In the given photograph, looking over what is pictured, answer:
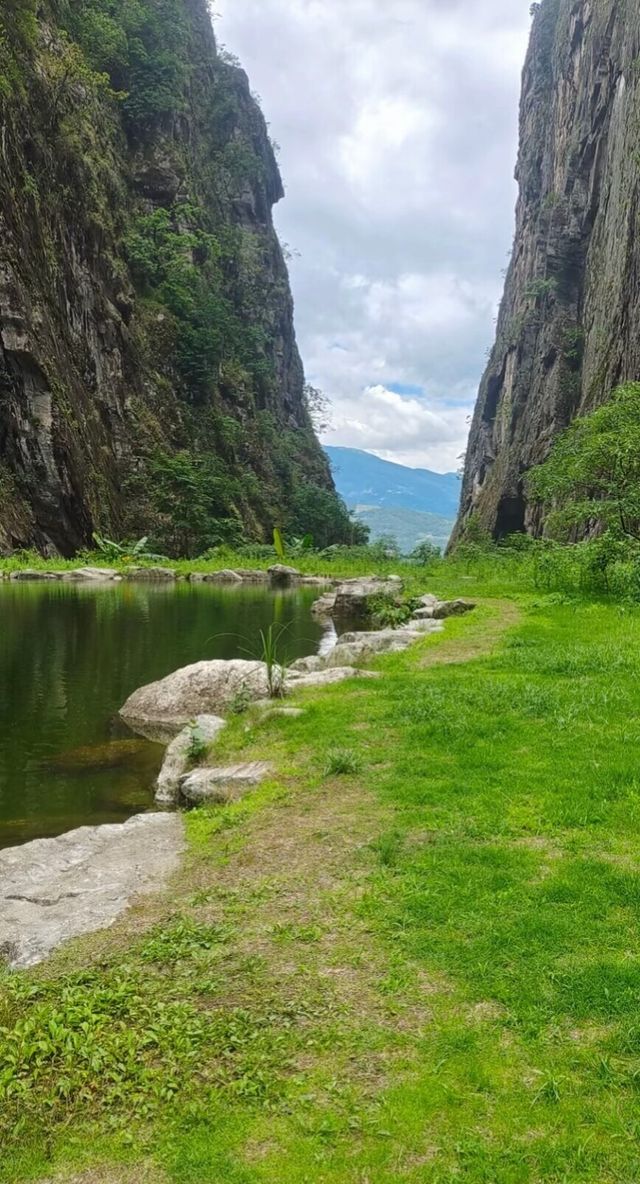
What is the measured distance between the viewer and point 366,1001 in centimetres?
325

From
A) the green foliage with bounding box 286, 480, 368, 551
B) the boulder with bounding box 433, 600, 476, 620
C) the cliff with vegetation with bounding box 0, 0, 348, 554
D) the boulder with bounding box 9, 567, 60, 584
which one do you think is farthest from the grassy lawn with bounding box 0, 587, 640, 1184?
the green foliage with bounding box 286, 480, 368, 551

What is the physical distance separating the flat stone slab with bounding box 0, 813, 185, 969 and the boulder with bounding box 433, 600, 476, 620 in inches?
460

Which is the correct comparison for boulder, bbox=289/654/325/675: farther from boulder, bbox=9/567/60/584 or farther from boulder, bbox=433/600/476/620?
boulder, bbox=9/567/60/584

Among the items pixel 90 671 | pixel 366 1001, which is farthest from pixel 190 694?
pixel 366 1001

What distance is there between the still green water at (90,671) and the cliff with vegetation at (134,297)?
10544 millimetres

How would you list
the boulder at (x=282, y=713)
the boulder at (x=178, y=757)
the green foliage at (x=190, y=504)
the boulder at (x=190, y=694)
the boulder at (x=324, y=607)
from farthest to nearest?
the green foliage at (x=190, y=504) < the boulder at (x=324, y=607) < the boulder at (x=190, y=694) < the boulder at (x=282, y=713) < the boulder at (x=178, y=757)

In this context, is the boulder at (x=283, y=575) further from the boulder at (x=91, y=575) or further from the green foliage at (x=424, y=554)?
the green foliage at (x=424, y=554)

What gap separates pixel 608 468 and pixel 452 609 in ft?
15.0

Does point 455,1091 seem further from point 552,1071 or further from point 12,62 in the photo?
point 12,62

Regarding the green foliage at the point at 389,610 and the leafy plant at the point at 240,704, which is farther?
the green foliage at the point at 389,610

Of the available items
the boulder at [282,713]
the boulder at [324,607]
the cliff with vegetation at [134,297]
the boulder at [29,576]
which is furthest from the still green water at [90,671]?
the cliff with vegetation at [134,297]

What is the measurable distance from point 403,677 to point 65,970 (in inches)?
241

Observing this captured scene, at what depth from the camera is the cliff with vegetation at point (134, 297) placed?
32.2m

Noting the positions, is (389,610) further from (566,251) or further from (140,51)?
(140,51)
